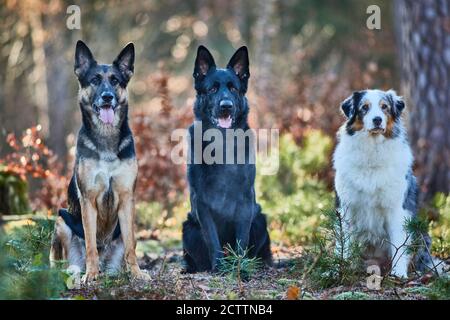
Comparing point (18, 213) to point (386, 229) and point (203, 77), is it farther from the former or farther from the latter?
point (386, 229)

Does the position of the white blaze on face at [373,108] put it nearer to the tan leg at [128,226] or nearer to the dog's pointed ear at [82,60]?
the tan leg at [128,226]

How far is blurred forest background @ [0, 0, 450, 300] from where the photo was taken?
917cm

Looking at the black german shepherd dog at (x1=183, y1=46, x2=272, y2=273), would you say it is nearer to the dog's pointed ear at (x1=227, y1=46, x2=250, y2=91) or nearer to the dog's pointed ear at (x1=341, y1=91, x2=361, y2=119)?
the dog's pointed ear at (x1=227, y1=46, x2=250, y2=91)

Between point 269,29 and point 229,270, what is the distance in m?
10.0

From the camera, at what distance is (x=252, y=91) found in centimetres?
1495

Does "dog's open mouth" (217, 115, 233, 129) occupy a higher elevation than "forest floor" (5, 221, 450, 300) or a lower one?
higher

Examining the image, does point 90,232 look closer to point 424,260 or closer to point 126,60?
point 126,60

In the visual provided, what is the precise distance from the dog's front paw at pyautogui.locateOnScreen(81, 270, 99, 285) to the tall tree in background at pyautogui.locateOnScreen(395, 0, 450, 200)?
5.58 m

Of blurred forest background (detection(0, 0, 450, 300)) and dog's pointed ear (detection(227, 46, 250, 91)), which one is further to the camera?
blurred forest background (detection(0, 0, 450, 300))

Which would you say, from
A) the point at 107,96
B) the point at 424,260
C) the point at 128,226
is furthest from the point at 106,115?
the point at 424,260

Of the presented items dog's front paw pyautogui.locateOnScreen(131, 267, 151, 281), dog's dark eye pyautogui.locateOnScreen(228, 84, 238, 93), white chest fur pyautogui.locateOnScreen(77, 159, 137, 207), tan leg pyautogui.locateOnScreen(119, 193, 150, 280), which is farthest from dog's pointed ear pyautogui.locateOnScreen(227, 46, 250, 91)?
dog's front paw pyautogui.locateOnScreen(131, 267, 151, 281)

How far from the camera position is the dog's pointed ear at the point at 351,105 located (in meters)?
6.56

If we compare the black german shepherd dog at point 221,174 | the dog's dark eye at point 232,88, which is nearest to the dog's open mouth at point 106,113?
the black german shepherd dog at point 221,174

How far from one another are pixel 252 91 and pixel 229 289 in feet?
32.2
